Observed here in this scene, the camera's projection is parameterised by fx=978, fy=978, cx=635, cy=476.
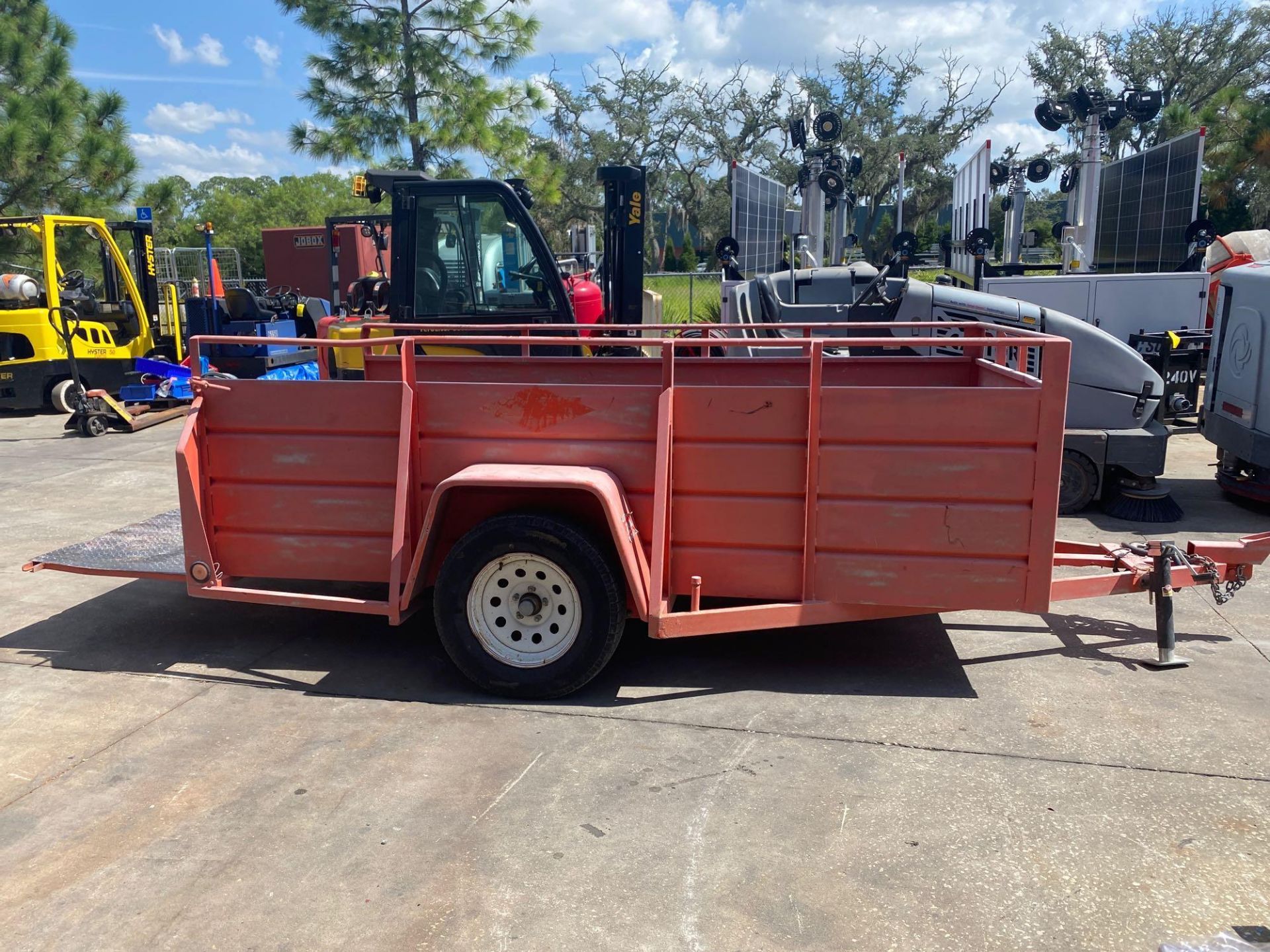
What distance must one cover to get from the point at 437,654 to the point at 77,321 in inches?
470

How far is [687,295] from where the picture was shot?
73.9 ft

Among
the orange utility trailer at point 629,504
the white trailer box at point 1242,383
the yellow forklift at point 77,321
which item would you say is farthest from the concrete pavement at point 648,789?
the yellow forklift at point 77,321

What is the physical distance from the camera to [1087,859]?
3.41m

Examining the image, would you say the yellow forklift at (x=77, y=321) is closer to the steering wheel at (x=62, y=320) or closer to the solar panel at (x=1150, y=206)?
the steering wheel at (x=62, y=320)

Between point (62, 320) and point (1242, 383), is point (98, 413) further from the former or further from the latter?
point (1242, 383)

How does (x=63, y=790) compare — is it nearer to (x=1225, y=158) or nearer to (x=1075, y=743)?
(x=1075, y=743)

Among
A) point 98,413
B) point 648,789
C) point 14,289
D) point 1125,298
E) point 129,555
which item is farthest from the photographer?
point 14,289

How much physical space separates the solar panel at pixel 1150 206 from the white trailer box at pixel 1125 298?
3608mm

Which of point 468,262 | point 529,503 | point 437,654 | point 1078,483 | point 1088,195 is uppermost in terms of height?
point 1088,195

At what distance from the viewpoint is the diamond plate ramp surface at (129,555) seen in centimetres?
538

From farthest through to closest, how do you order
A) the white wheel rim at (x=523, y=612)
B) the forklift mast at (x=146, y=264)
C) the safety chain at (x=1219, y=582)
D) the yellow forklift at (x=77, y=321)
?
the forklift mast at (x=146, y=264) → the yellow forklift at (x=77, y=321) → the safety chain at (x=1219, y=582) → the white wheel rim at (x=523, y=612)

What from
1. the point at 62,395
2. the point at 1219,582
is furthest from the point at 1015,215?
the point at 62,395

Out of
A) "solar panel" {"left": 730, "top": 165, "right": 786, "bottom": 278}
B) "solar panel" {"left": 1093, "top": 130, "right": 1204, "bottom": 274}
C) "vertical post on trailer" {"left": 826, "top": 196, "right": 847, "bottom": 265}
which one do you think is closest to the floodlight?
"solar panel" {"left": 1093, "top": 130, "right": 1204, "bottom": 274}

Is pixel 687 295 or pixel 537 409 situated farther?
pixel 687 295
